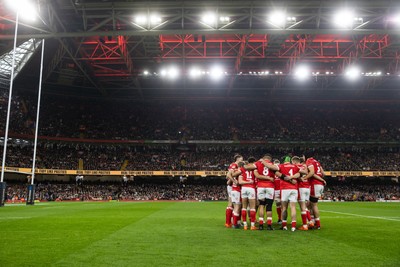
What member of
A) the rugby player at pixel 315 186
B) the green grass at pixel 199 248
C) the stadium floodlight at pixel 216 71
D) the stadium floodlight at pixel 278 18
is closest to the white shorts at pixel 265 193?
the green grass at pixel 199 248

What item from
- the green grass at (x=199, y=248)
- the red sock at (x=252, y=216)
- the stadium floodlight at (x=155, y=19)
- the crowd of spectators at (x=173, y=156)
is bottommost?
the green grass at (x=199, y=248)

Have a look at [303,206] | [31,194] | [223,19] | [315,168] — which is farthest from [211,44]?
[303,206]

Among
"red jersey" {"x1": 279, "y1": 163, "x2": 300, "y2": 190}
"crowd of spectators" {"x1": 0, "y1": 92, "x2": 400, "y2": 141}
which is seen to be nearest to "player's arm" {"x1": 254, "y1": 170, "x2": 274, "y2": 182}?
"red jersey" {"x1": 279, "y1": 163, "x2": 300, "y2": 190}

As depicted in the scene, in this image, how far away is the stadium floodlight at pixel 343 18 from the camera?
25.3m

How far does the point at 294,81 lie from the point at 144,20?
30017mm

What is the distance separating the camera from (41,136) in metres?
48.3

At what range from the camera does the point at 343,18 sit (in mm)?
25516

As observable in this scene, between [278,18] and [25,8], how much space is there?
1779 centimetres

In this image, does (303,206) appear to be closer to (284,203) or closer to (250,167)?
(284,203)

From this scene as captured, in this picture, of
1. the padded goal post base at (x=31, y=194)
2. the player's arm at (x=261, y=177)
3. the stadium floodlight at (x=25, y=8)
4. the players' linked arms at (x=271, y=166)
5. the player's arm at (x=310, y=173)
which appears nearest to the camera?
the players' linked arms at (x=271, y=166)

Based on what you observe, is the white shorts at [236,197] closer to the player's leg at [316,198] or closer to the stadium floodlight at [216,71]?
the player's leg at [316,198]

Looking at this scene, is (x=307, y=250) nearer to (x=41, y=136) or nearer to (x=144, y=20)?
(x=144, y=20)

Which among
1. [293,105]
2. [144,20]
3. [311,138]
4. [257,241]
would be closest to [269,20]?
[144,20]

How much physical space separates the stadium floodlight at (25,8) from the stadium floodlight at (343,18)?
22.0 m
